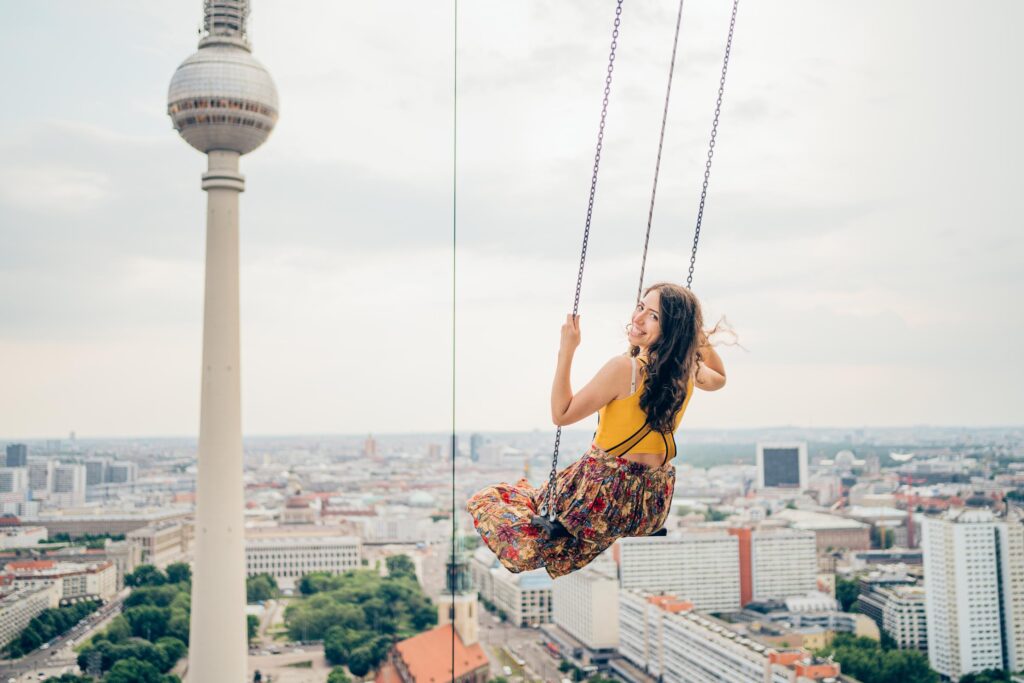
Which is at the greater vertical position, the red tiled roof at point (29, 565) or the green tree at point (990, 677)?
the red tiled roof at point (29, 565)

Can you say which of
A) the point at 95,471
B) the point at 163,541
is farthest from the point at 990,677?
the point at 95,471

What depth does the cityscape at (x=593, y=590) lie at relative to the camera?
41.9 ft

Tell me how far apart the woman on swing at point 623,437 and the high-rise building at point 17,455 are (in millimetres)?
35321

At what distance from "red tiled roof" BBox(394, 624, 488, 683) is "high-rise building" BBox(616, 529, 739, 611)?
616 centimetres

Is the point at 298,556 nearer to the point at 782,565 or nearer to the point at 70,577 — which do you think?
the point at 70,577

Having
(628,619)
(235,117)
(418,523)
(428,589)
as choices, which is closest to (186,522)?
(418,523)

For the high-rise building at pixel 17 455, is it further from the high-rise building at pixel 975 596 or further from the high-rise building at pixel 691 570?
the high-rise building at pixel 975 596

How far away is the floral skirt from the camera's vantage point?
1.61 meters

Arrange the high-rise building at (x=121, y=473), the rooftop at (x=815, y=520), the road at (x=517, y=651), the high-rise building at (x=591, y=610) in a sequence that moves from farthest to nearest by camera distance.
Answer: the high-rise building at (x=121, y=473), the rooftop at (x=815, y=520), the high-rise building at (x=591, y=610), the road at (x=517, y=651)

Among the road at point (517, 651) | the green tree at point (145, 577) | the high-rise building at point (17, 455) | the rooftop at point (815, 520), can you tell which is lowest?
the road at point (517, 651)

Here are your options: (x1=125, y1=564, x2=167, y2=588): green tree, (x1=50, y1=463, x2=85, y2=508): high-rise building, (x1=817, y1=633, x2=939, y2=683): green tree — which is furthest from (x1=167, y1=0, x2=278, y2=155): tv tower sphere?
(x1=50, y1=463, x2=85, y2=508): high-rise building

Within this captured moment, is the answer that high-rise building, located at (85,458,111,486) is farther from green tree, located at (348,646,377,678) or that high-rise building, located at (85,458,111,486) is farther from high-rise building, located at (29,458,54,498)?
green tree, located at (348,646,377,678)

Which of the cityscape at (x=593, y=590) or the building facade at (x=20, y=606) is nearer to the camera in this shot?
the cityscape at (x=593, y=590)

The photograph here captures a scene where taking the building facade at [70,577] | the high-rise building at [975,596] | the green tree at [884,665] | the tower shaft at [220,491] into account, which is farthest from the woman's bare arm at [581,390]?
the building facade at [70,577]
